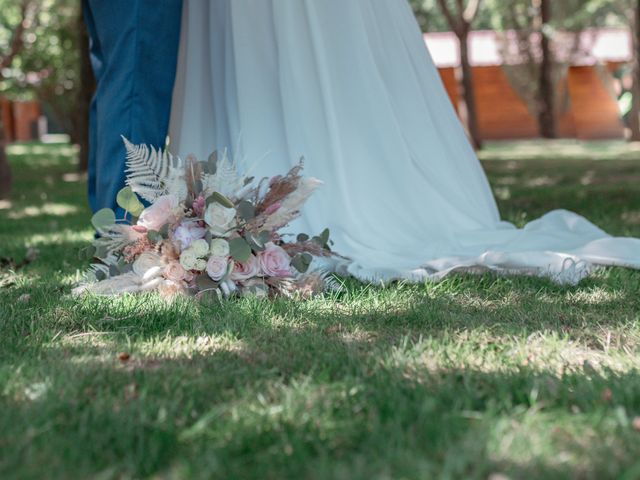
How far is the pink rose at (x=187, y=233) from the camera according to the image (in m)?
3.18

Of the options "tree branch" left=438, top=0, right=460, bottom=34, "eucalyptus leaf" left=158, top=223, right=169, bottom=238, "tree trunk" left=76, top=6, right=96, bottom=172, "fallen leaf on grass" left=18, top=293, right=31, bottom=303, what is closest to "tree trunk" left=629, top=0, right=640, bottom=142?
"tree branch" left=438, top=0, right=460, bottom=34

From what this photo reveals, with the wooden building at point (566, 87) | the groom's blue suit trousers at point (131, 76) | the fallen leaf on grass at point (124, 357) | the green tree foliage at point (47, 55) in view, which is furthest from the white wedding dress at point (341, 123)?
the wooden building at point (566, 87)

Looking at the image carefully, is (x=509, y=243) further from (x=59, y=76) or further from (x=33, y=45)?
(x=59, y=76)

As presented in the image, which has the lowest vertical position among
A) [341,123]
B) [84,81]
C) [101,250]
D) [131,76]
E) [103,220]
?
[101,250]

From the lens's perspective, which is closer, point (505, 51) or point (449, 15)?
point (449, 15)

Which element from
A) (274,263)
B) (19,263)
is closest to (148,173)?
(274,263)

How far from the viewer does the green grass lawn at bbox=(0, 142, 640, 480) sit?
1.71m

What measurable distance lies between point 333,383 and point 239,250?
1.14 m

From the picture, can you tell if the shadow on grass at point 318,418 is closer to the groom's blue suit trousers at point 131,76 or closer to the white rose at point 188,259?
the white rose at point 188,259

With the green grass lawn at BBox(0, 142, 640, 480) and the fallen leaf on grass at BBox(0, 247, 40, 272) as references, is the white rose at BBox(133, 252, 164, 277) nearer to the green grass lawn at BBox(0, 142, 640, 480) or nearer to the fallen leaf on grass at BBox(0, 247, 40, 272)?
the green grass lawn at BBox(0, 142, 640, 480)

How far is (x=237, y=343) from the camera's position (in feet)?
8.52

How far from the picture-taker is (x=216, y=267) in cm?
317

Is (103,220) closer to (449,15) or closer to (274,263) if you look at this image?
(274,263)

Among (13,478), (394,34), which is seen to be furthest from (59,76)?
(13,478)
